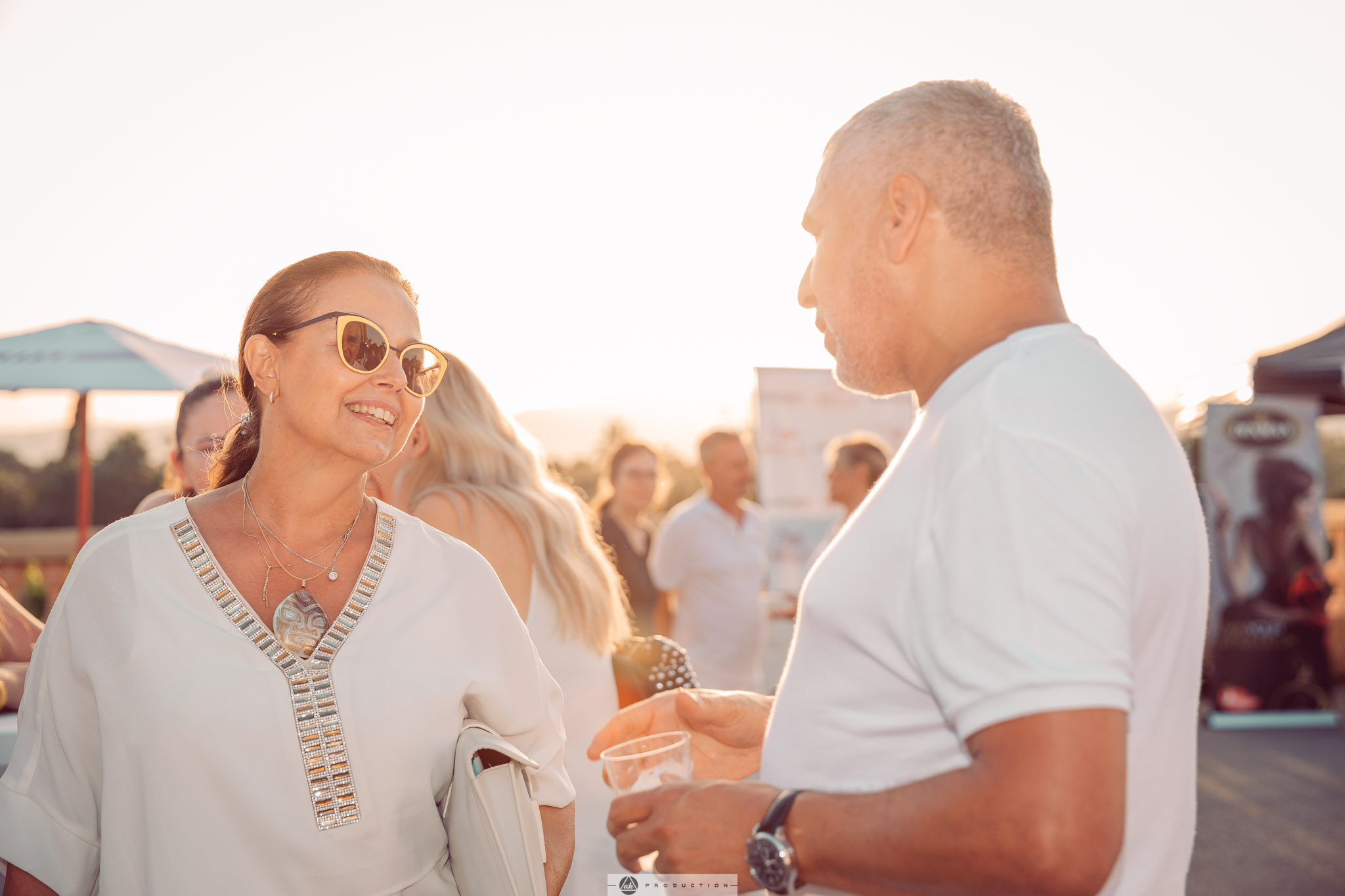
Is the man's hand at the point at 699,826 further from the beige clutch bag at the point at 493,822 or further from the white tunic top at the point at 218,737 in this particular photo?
the white tunic top at the point at 218,737

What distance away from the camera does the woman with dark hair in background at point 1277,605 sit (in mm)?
8281

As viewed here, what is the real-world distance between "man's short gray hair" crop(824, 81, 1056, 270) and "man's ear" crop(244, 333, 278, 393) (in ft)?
4.31

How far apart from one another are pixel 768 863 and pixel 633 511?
5069 millimetres

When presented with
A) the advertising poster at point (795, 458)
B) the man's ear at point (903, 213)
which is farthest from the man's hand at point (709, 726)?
the advertising poster at point (795, 458)

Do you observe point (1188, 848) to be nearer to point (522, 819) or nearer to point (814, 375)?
point (522, 819)

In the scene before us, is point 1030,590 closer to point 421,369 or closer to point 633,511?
point 421,369

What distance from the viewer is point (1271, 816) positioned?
5.52 m

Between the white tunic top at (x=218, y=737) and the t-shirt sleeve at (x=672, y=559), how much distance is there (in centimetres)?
432

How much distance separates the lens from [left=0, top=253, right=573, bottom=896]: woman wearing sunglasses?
159cm

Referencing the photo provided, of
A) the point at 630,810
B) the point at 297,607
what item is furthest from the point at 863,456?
the point at 630,810

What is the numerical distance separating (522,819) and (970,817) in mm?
922

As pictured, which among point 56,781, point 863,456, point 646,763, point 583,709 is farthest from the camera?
point 863,456

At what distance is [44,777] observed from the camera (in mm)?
1619

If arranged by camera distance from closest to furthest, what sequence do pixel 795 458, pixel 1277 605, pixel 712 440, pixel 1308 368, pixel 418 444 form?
pixel 418 444 → pixel 712 440 → pixel 1308 368 → pixel 795 458 → pixel 1277 605
